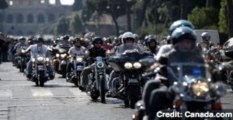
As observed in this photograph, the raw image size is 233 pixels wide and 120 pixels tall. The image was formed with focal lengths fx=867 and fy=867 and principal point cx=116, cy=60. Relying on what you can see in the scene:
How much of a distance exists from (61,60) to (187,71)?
2382cm

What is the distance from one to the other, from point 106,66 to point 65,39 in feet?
56.1

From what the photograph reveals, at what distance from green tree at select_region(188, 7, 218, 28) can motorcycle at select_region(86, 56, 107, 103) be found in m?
36.1

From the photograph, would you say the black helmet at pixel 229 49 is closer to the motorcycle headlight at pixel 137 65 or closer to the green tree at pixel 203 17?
the motorcycle headlight at pixel 137 65

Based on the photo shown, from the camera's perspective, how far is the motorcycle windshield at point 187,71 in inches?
388

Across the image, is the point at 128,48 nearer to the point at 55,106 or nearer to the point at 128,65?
the point at 128,65

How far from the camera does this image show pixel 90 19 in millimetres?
172125

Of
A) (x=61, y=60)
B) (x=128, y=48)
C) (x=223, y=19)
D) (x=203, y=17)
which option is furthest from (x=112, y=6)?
(x=128, y=48)

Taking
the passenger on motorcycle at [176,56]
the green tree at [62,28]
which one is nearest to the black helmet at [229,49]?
the passenger on motorcycle at [176,56]

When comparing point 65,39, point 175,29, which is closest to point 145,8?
point 65,39

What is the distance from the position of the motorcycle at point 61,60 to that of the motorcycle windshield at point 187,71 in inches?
901

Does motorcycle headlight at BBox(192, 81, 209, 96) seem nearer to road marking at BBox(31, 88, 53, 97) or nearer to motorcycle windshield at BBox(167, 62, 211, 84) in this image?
motorcycle windshield at BBox(167, 62, 211, 84)

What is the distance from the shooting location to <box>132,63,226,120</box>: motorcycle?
31.3ft

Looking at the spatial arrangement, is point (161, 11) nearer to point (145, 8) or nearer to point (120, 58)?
point (145, 8)

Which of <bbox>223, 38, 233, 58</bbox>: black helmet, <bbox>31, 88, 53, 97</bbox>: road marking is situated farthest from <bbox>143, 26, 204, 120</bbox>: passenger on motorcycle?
<bbox>31, 88, 53, 97</bbox>: road marking
